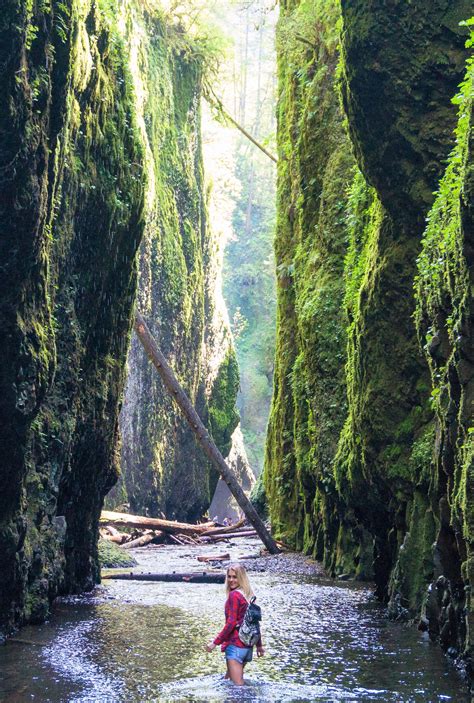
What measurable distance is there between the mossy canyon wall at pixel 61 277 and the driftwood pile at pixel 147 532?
307 inches

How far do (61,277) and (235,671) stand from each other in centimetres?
643

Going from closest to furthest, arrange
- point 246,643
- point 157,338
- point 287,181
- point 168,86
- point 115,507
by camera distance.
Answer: point 246,643 < point 287,181 < point 115,507 < point 157,338 < point 168,86

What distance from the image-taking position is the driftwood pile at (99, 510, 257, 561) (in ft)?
75.7

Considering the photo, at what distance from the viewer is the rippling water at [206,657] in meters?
6.91

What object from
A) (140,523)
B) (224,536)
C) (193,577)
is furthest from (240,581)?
(224,536)

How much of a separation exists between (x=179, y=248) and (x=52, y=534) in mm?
20694

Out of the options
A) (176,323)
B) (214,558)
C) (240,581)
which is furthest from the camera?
(176,323)

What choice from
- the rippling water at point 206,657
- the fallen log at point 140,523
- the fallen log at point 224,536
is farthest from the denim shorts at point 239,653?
the fallen log at point 224,536

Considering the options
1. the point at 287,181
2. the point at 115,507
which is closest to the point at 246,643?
the point at 287,181

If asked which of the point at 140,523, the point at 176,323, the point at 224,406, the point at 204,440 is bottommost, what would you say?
the point at 140,523

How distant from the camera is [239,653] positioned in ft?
24.1

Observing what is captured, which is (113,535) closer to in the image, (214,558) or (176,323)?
(214,558)

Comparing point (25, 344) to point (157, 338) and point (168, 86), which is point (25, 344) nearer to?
point (157, 338)

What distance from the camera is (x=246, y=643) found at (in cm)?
738
